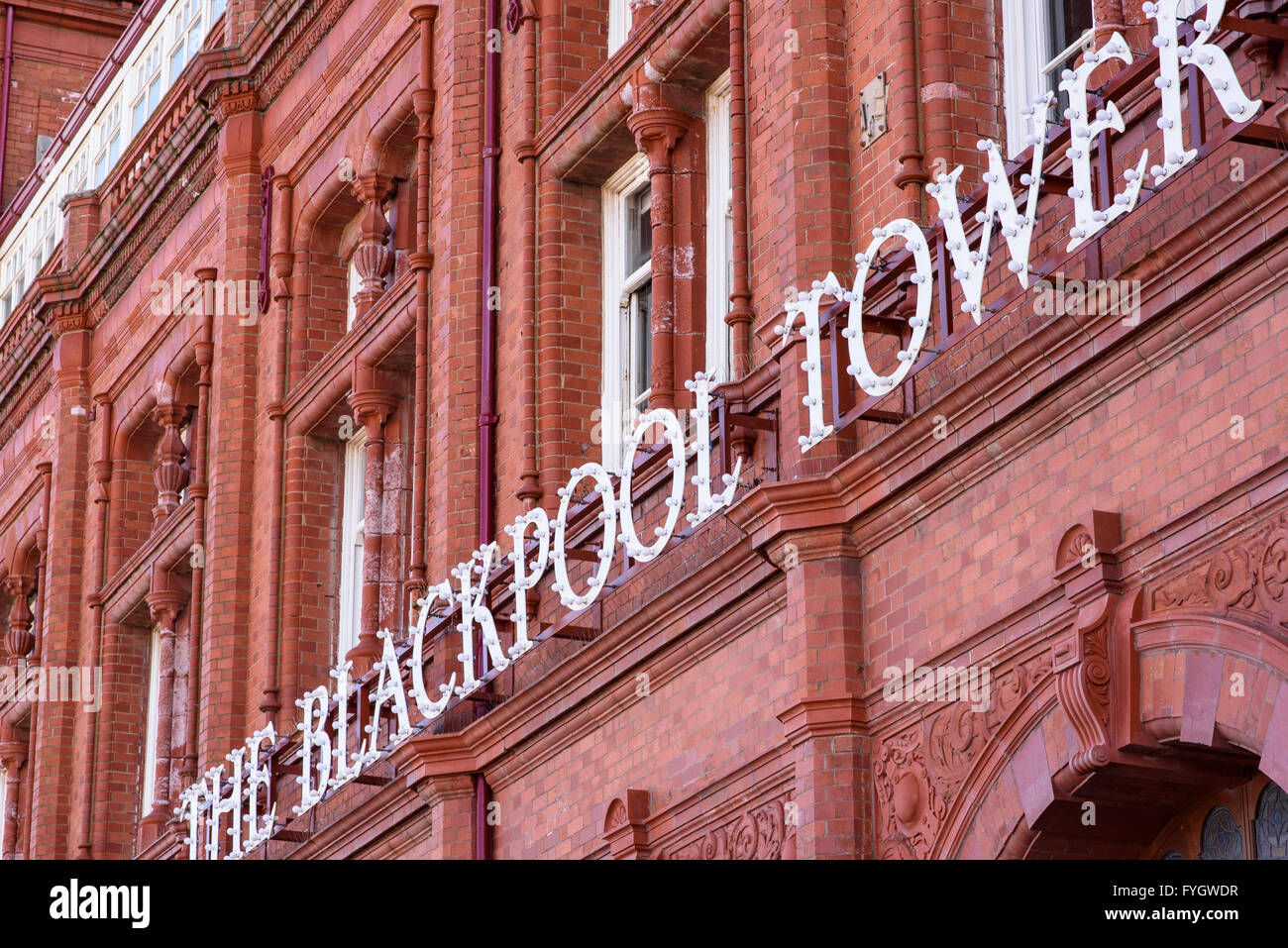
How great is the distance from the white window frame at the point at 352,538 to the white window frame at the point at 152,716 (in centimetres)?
491

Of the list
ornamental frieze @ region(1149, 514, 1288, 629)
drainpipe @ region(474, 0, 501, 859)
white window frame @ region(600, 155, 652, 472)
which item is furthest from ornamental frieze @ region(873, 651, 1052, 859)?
white window frame @ region(600, 155, 652, 472)

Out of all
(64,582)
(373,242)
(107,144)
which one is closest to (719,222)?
(373,242)

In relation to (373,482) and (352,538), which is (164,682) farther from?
(373,482)

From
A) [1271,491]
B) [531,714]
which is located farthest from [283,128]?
[1271,491]

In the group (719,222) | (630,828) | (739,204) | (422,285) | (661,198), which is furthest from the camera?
(422,285)

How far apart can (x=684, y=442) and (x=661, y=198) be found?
3.09 metres

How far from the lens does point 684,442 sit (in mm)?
14570

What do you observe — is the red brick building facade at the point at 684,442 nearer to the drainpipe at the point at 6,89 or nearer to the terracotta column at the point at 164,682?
the terracotta column at the point at 164,682

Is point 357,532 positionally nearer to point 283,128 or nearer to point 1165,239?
point 283,128

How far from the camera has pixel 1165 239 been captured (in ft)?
35.5

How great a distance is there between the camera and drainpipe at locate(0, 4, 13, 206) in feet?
125

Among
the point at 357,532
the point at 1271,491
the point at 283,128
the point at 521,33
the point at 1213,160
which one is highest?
the point at 283,128

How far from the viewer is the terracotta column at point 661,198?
16.8 meters
